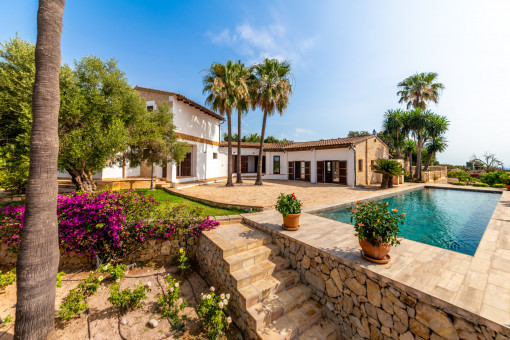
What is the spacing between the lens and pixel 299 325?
3.26 meters

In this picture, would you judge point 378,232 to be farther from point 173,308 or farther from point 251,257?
point 173,308

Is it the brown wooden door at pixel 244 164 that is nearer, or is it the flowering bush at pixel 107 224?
the flowering bush at pixel 107 224

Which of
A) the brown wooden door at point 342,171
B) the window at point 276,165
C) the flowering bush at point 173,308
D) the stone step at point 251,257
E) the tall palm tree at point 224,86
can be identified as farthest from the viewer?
the window at point 276,165

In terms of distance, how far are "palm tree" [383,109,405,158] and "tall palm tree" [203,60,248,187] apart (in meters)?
20.6

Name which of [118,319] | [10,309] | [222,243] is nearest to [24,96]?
[10,309]

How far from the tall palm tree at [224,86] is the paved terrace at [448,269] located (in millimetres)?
10866

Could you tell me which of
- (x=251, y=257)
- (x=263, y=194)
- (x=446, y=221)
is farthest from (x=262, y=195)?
(x=446, y=221)

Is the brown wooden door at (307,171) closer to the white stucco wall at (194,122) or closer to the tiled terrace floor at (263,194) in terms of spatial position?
the tiled terrace floor at (263,194)

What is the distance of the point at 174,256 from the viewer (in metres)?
5.51

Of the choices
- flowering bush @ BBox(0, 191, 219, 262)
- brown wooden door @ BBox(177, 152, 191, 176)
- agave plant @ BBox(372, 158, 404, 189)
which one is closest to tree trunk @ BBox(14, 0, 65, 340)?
flowering bush @ BBox(0, 191, 219, 262)

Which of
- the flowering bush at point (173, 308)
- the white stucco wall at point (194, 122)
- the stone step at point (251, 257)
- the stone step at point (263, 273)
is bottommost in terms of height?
the flowering bush at point (173, 308)

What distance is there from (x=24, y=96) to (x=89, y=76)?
2.04 metres

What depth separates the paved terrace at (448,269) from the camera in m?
2.30

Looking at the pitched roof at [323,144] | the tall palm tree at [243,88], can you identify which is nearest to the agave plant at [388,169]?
the pitched roof at [323,144]
